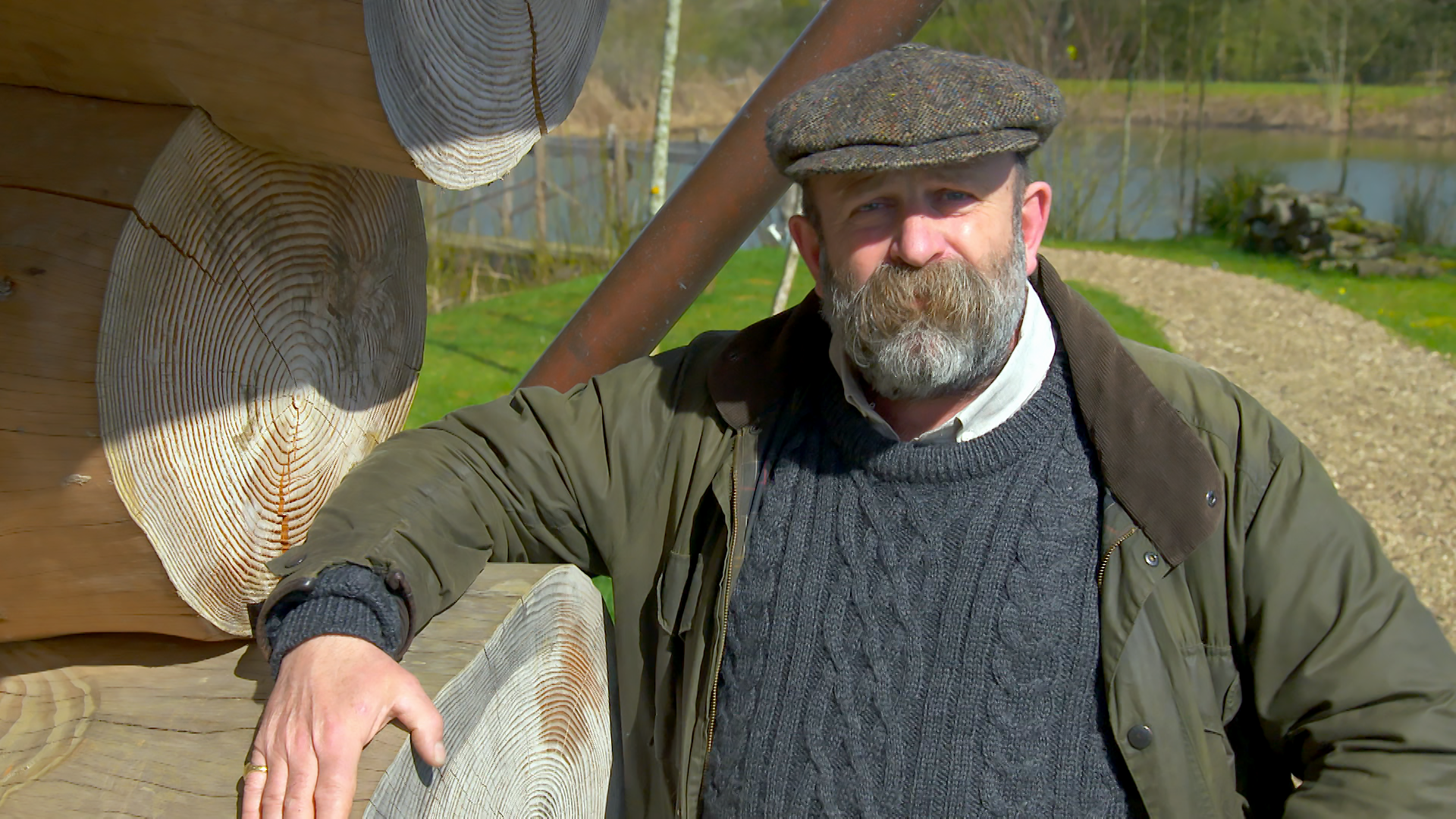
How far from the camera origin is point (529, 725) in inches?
55.4

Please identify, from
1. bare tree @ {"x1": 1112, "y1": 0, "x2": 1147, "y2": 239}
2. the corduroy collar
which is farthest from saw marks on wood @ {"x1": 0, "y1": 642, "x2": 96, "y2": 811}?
bare tree @ {"x1": 1112, "y1": 0, "x2": 1147, "y2": 239}

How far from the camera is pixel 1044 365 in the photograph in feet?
6.04

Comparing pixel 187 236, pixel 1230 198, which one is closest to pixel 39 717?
pixel 187 236

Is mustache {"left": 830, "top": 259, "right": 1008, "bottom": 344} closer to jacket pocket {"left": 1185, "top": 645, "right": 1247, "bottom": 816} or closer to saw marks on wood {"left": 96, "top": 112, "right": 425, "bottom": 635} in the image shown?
jacket pocket {"left": 1185, "top": 645, "right": 1247, "bottom": 816}

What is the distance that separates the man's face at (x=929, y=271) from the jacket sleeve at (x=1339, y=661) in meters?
0.46

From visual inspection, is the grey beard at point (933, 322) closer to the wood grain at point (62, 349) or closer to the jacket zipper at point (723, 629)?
the jacket zipper at point (723, 629)

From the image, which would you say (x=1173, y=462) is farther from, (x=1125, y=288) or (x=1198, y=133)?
(x=1198, y=133)

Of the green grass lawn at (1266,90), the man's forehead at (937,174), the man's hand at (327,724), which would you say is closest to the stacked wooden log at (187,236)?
the man's hand at (327,724)

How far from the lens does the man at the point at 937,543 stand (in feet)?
5.04

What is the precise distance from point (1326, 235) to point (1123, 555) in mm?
14432

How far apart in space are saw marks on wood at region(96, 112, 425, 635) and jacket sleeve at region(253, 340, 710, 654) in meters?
0.09

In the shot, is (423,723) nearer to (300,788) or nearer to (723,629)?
(300,788)

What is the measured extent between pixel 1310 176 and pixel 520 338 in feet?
59.7

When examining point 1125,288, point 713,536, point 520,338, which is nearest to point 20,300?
point 713,536
